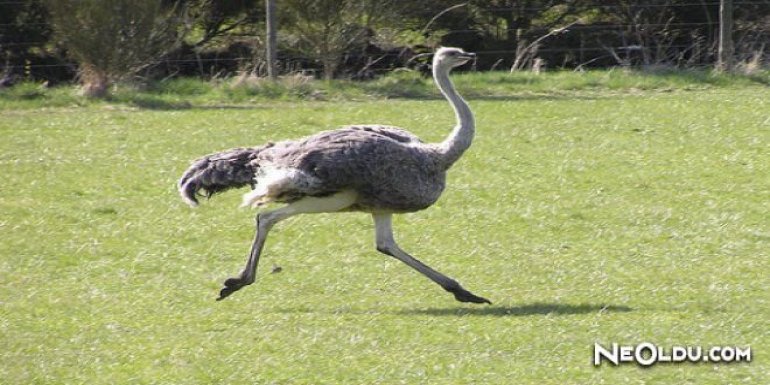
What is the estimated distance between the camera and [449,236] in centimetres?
1023

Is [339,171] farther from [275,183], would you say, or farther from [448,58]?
[448,58]

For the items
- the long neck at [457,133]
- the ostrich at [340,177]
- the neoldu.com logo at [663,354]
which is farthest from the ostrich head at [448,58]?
the neoldu.com logo at [663,354]

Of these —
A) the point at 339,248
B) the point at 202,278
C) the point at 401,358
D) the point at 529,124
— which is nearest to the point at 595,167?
the point at 529,124

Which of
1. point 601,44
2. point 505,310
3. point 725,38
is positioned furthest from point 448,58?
point 601,44

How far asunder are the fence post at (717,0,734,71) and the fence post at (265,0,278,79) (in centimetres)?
496

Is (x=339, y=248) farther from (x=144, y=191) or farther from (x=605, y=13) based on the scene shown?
(x=605, y=13)

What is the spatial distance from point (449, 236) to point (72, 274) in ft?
7.92

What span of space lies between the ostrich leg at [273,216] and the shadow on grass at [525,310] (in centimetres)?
68

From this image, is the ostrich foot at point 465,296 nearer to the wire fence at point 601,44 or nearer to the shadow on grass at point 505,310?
the shadow on grass at point 505,310

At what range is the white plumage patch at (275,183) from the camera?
827 cm

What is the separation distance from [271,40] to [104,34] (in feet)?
6.16

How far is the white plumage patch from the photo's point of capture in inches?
325

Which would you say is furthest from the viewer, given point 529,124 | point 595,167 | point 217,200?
point 529,124

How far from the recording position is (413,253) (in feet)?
32.1
